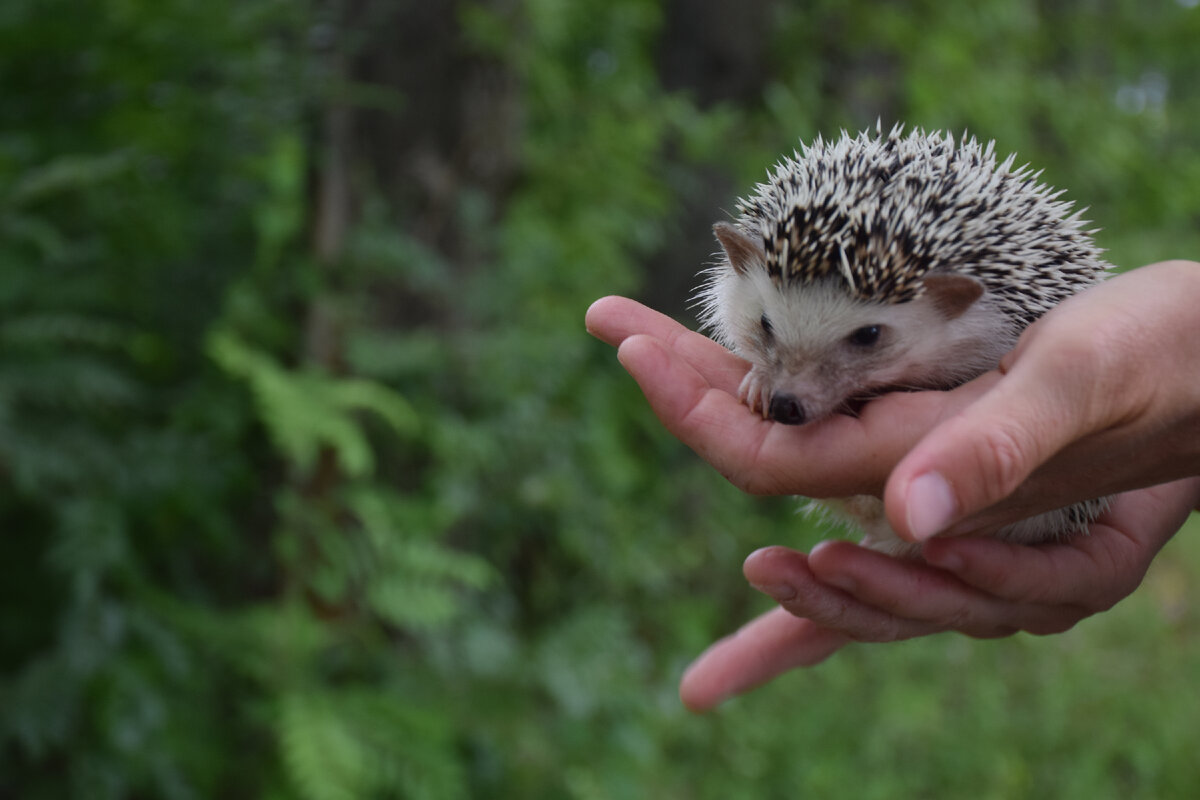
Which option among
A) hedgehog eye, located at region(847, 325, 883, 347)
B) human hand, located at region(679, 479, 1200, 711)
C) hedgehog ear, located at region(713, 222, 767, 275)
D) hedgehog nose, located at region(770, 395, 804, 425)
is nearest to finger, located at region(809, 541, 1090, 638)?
human hand, located at region(679, 479, 1200, 711)

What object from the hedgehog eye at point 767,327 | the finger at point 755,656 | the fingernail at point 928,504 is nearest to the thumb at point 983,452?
the fingernail at point 928,504

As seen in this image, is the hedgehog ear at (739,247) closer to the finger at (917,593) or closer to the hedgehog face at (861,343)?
the hedgehog face at (861,343)

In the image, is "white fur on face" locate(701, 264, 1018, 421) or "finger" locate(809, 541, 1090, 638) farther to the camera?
"white fur on face" locate(701, 264, 1018, 421)

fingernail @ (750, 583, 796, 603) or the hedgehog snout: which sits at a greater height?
the hedgehog snout

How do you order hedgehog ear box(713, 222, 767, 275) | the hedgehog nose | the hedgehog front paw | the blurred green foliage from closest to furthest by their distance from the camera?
1. the hedgehog nose
2. the hedgehog front paw
3. hedgehog ear box(713, 222, 767, 275)
4. the blurred green foliage

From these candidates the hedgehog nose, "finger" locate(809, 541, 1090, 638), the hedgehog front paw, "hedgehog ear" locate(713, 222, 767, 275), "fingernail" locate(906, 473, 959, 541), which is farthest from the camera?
"hedgehog ear" locate(713, 222, 767, 275)

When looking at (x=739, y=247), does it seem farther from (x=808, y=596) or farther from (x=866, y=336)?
(x=808, y=596)

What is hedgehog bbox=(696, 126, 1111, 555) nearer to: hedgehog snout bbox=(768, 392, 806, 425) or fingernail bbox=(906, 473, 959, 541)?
hedgehog snout bbox=(768, 392, 806, 425)
